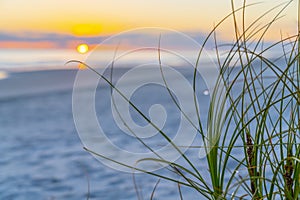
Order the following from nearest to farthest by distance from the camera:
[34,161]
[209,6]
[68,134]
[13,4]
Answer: [209,6]
[13,4]
[34,161]
[68,134]

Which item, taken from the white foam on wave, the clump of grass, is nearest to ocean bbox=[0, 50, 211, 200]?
the white foam on wave

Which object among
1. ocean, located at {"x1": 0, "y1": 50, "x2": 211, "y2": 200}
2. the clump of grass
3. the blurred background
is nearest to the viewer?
the clump of grass

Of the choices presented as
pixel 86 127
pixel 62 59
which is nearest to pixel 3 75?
pixel 62 59

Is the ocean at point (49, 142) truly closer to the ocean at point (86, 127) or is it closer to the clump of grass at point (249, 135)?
the ocean at point (86, 127)

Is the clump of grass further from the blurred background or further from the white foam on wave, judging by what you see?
the white foam on wave

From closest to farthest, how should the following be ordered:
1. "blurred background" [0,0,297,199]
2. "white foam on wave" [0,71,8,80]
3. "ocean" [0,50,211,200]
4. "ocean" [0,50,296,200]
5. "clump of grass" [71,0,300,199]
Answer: "clump of grass" [71,0,300,199] → "ocean" [0,50,296,200] → "blurred background" [0,0,297,199] → "ocean" [0,50,211,200] → "white foam on wave" [0,71,8,80]

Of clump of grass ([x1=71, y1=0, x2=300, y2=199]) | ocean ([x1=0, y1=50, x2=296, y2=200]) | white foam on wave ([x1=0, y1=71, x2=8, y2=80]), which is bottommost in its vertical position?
clump of grass ([x1=71, y1=0, x2=300, y2=199])

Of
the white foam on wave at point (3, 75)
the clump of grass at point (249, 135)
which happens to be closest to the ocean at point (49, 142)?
the white foam on wave at point (3, 75)

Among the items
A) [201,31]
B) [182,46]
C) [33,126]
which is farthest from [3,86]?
[182,46]

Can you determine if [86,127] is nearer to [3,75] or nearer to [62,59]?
[62,59]

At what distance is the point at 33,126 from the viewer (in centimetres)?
304

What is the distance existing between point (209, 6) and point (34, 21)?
47.9 inches

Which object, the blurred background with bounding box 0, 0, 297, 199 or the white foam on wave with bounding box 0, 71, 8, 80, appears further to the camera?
the white foam on wave with bounding box 0, 71, 8, 80

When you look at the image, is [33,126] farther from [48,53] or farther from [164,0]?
[164,0]
